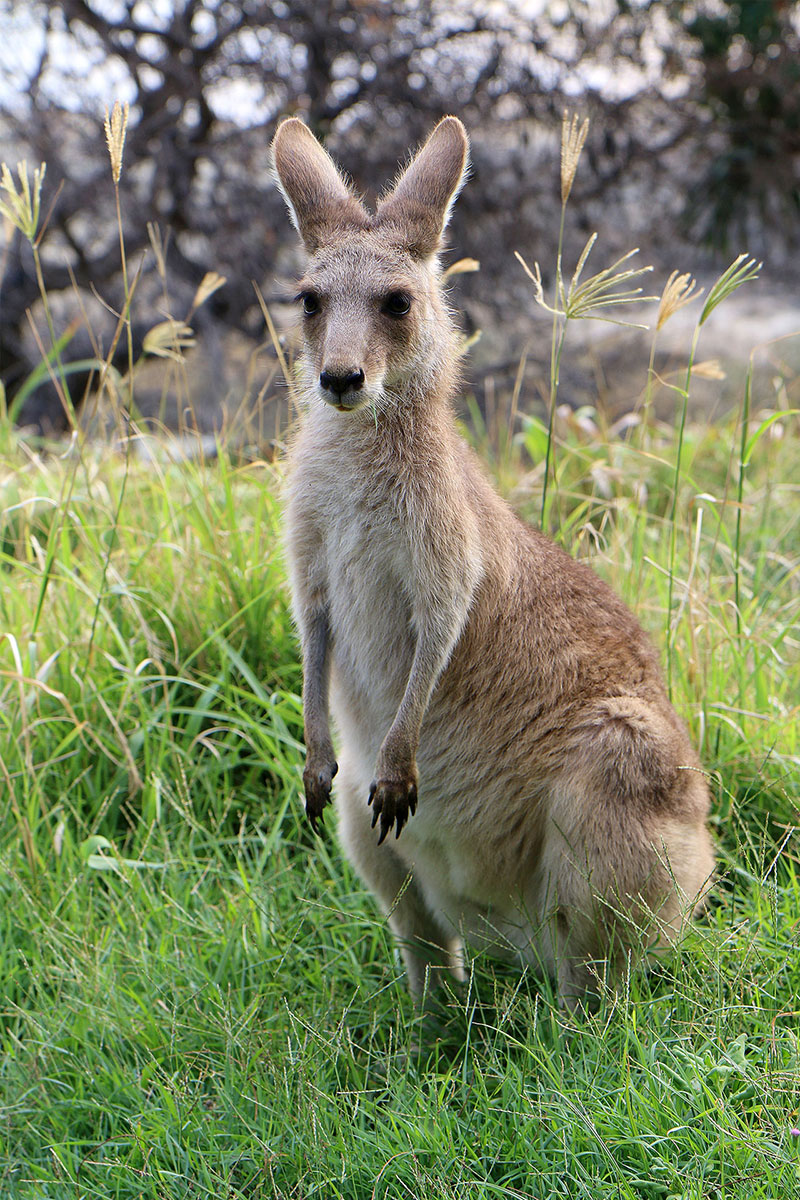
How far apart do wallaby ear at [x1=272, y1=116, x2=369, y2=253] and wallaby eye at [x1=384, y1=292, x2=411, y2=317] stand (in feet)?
0.89

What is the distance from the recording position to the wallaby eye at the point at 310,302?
2.67 metres

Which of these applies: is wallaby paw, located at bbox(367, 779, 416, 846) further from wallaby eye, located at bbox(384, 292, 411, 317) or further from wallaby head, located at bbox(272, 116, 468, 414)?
wallaby eye, located at bbox(384, 292, 411, 317)

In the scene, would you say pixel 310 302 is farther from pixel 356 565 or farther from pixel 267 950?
pixel 267 950

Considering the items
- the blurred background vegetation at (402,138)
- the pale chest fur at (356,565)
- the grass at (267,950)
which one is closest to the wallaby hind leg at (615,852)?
the grass at (267,950)

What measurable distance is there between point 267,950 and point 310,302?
1.71m

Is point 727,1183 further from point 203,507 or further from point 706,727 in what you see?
point 203,507

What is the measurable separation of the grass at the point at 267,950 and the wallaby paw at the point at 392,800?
1.45 feet

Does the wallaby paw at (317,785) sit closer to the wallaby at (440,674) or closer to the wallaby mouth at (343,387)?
the wallaby at (440,674)

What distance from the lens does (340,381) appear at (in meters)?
2.40

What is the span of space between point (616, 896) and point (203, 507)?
92.5 inches

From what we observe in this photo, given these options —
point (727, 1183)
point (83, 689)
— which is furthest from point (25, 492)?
point (727, 1183)

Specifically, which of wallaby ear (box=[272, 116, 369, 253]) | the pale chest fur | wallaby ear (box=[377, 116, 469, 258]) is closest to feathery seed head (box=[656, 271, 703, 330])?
wallaby ear (box=[377, 116, 469, 258])

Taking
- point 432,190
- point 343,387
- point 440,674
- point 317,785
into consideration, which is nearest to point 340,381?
point 343,387

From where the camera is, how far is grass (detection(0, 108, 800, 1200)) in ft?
7.03
